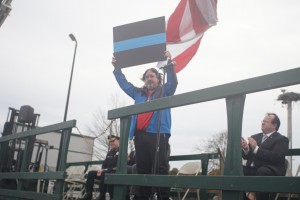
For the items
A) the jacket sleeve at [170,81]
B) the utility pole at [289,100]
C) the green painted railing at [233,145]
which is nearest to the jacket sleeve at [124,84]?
the jacket sleeve at [170,81]

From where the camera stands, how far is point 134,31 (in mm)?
3844

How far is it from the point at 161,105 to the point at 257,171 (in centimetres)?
214

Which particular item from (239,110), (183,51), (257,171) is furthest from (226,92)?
(183,51)

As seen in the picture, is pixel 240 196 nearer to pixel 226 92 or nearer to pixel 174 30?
pixel 226 92

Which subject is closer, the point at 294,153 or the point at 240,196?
the point at 240,196

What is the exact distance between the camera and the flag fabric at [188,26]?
196 inches

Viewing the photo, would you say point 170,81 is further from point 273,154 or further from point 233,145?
point 233,145

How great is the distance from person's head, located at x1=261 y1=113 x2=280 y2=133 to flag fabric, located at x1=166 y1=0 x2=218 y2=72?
4.48ft

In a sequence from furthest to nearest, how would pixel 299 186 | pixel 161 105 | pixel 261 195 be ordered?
pixel 261 195 < pixel 161 105 < pixel 299 186

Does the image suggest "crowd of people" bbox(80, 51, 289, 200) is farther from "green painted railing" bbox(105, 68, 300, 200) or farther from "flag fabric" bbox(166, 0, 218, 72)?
"flag fabric" bbox(166, 0, 218, 72)

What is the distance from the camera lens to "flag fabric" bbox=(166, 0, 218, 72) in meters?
4.97

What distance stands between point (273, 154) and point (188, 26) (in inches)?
90.9

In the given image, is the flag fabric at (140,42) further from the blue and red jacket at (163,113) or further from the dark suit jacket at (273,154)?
the dark suit jacket at (273,154)

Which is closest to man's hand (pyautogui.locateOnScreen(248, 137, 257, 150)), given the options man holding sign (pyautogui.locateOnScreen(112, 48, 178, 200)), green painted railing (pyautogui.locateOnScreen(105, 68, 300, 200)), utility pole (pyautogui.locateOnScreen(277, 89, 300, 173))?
man holding sign (pyautogui.locateOnScreen(112, 48, 178, 200))
